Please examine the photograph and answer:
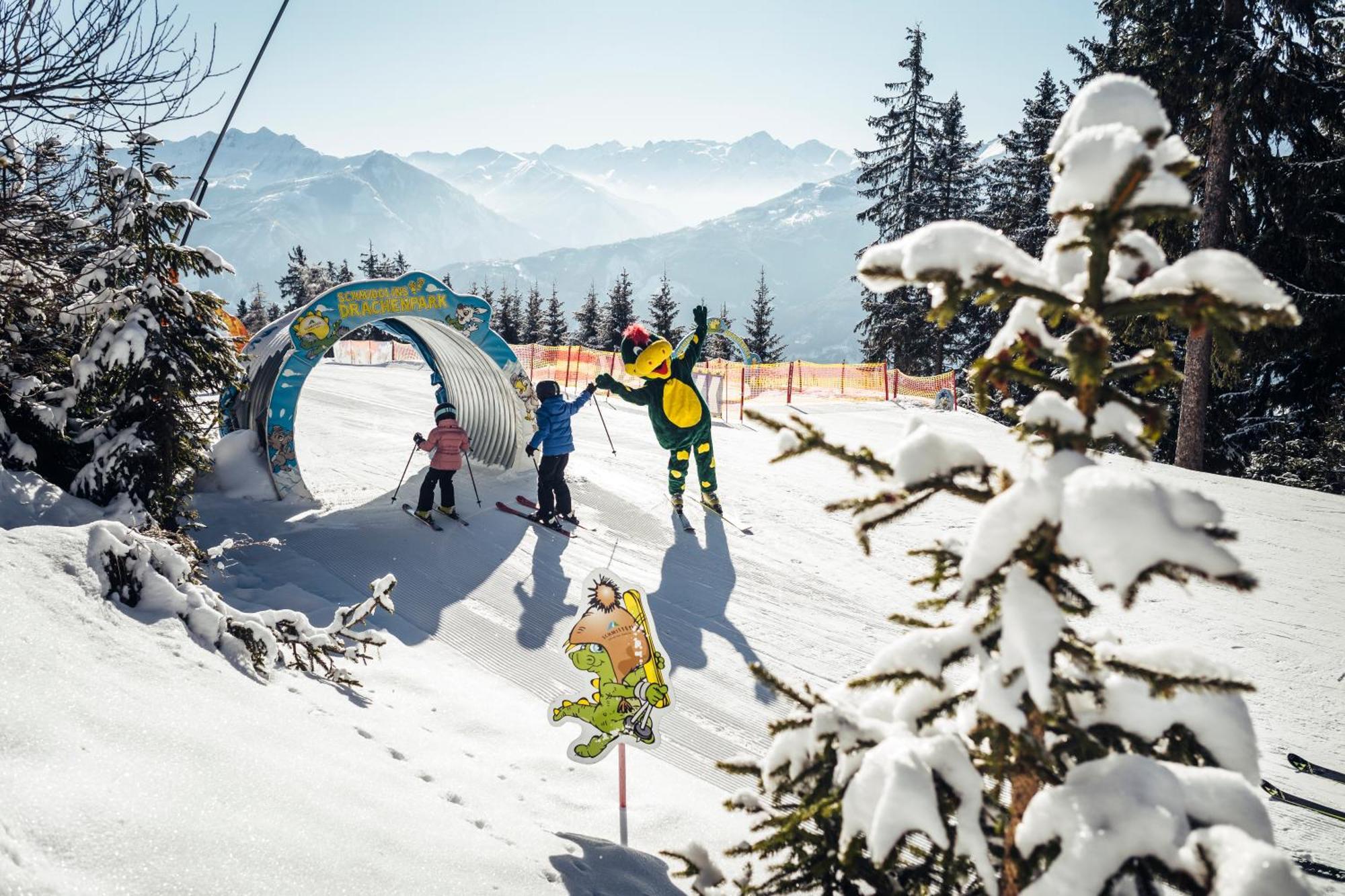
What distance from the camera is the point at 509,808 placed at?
4.02 meters

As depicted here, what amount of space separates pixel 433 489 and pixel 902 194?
2894 centimetres

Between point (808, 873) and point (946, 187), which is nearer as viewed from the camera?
point (808, 873)

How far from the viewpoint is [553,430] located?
380 inches

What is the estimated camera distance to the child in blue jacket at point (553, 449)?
9648 mm

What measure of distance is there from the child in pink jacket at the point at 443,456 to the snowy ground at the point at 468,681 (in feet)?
1.38

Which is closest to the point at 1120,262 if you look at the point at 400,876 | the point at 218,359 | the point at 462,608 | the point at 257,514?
the point at 400,876

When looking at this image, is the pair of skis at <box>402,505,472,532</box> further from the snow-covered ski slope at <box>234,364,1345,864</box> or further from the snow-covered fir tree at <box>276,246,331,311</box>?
the snow-covered fir tree at <box>276,246,331,311</box>

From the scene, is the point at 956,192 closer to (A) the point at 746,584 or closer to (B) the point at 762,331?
(B) the point at 762,331

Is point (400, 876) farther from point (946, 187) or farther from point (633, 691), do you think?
point (946, 187)

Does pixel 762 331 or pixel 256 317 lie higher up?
pixel 762 331

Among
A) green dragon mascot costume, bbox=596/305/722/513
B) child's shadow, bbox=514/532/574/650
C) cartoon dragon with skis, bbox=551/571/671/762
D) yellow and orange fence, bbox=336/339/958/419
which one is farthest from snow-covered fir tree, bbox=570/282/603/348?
cartoon dragon with skis, bbox=551/571/671/762

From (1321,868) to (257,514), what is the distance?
34.1ft

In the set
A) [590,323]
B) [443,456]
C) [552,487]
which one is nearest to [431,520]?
[443,456]

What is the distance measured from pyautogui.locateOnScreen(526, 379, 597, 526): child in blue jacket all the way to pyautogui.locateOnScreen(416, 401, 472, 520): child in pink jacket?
95cm
